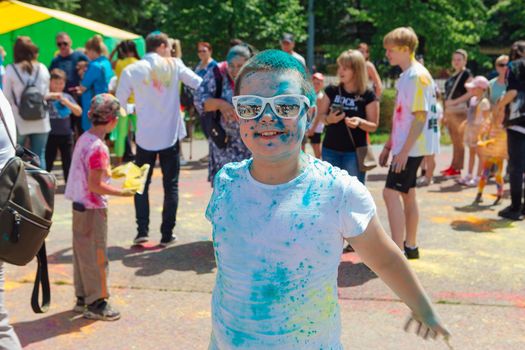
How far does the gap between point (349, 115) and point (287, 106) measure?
12.9 ft

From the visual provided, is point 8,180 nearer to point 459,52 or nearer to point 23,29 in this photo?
point 459,52

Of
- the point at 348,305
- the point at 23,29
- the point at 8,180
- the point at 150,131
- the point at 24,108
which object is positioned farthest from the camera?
the point at 23,29

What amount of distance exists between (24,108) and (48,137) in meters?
1.08

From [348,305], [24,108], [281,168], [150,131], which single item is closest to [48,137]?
[24,108]

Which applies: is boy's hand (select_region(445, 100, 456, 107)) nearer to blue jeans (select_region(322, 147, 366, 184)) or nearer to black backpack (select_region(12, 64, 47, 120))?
blue jeans (select_region(322, 147, 366, 184))

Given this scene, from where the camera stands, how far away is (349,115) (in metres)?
6.05

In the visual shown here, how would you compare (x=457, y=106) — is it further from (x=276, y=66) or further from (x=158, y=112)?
(x=276, y=66)

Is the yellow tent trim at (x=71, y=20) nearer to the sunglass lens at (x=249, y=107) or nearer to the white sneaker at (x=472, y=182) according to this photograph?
the white sneaker at (x=472, y=182)

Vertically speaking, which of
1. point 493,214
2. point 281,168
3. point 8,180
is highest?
point 281,168

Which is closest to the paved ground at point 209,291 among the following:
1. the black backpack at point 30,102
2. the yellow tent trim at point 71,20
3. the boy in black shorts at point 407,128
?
the boy in black shorts at point 407,128

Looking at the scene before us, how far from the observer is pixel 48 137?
9.05 metres

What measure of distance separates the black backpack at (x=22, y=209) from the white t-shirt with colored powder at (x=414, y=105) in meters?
3.30

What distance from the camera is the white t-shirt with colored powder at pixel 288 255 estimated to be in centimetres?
216

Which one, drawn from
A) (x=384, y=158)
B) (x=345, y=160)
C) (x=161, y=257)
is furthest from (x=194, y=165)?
(x=384, y=158)
